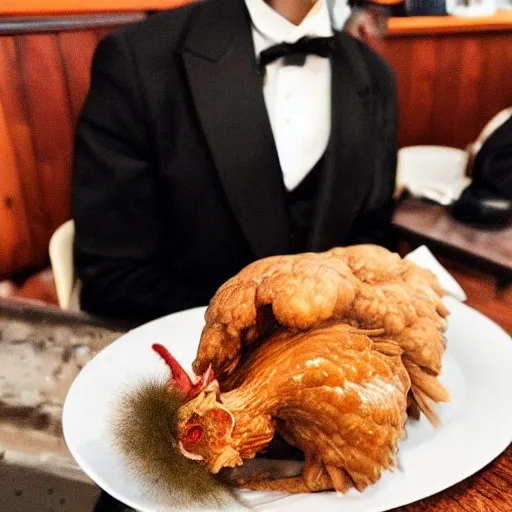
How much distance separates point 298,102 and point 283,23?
7.4 inches

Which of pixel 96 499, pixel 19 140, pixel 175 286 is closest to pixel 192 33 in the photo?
pixel 175 286

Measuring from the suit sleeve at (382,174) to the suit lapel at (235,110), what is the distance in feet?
1.08

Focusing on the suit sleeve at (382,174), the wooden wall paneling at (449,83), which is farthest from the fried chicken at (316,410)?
the wooden wall paneling at (449,83)

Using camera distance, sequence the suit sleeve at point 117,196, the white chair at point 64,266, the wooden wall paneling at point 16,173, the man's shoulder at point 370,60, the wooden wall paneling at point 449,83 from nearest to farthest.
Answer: the suit sleeve at point 117,196 → the white chair at point 64,266 → the man's shoulder at point 370,60 → the wooden wall paneling at point 16,173 → the wooden wall paneling at point 449,83

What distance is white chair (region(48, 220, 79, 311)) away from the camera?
1308 mm

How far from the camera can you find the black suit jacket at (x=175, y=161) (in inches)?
47.6

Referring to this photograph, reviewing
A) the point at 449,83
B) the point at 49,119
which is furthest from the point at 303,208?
the point at 449,83

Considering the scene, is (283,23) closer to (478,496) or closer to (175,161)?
(175,161)

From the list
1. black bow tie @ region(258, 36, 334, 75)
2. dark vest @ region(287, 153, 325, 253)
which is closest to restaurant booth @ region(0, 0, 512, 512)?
dark vest @ region(287, 153, 325, 253)

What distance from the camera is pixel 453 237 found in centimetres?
153

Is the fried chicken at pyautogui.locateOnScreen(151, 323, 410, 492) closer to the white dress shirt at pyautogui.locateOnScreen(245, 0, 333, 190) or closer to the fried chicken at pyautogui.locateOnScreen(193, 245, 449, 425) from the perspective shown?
the fried chicken at pyautogui.locateOnScreen(193, 245, 449, 425)

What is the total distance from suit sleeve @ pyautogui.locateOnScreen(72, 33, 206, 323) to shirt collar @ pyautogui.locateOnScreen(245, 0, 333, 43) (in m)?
0.30

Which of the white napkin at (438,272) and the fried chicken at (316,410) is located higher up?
the fried chicken at (316,410)

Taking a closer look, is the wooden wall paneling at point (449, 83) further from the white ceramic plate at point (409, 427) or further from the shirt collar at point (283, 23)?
the white ceramic plate at point (409, 427)
